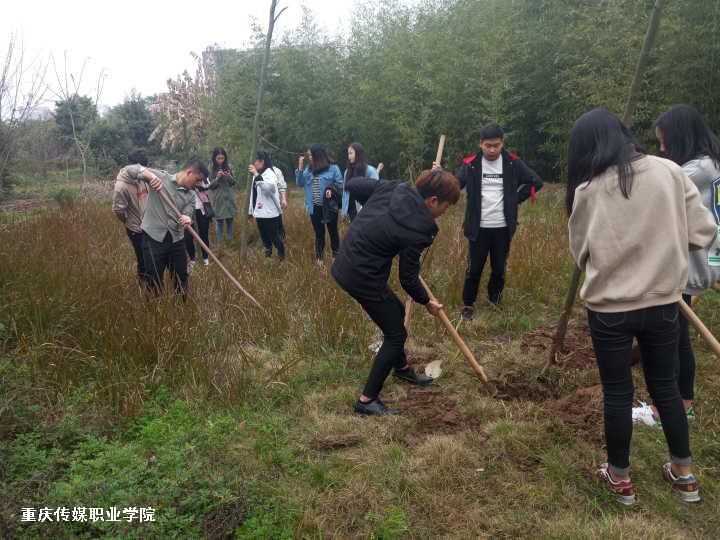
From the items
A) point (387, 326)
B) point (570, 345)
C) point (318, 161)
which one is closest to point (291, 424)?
point (387, 326)

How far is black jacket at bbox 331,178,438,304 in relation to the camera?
261 cm

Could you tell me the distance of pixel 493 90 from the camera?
9883 millimetres

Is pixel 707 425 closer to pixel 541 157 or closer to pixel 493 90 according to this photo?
pixel 493 90

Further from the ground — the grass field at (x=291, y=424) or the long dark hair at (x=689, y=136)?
the long dark hair at (x=689, y=136)

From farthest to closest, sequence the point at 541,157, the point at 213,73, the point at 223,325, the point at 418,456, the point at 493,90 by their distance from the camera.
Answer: the point at 213,73, the point at 541,157, the point at 493,90, the point at 223,325, the point at 418,456

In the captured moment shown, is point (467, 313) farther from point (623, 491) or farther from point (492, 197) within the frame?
point (623, 491)

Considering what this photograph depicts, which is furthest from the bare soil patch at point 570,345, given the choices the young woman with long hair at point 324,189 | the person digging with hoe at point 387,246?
the young woman with long hair at point 324,189

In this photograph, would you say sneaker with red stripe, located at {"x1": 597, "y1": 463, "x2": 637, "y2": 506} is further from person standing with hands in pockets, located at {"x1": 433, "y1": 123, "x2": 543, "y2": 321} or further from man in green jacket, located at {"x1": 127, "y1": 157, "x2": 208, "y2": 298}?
man in green jacket, located at {"x1": 127, "y1": 157, "x2": 208, "y2": 298}

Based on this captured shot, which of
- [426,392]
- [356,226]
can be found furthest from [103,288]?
[426,392]

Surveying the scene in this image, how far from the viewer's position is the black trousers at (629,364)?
6.36ft

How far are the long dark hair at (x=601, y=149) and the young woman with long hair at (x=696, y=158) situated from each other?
1.98 feet

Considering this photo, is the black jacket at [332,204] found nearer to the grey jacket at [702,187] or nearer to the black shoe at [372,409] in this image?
the black shoe at [372,409]

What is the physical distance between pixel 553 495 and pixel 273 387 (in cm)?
171

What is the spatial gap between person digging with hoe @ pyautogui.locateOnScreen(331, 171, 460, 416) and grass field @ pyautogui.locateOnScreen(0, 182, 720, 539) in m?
0.49
